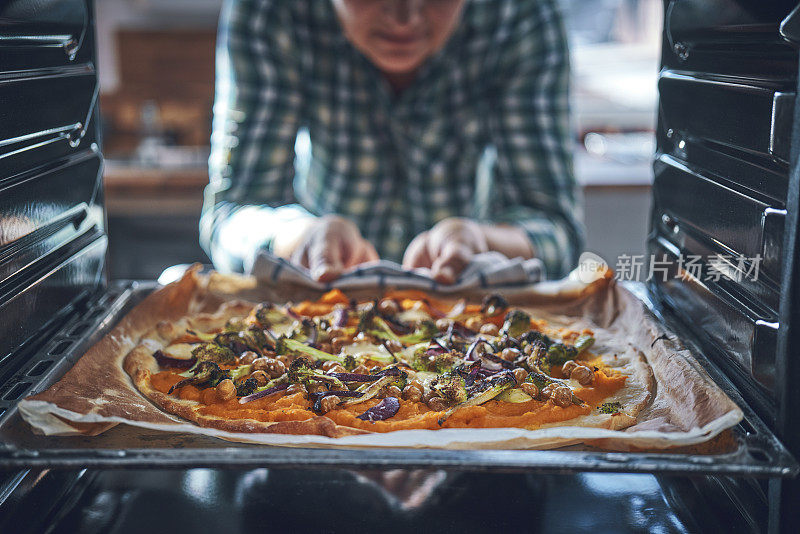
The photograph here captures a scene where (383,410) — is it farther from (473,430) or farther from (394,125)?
(394,125)

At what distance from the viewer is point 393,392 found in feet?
4.08

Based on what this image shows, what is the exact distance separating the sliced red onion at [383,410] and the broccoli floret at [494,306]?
501 millimetres

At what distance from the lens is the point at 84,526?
1046mm

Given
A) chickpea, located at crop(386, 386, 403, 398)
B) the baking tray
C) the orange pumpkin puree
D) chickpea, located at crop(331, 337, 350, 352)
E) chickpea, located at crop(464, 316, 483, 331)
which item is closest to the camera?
the baking tray

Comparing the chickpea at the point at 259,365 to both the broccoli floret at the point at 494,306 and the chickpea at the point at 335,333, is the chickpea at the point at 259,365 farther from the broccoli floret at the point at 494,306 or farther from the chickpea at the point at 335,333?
the broccoli floret at the point at 494,306

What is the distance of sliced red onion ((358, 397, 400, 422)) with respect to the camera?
115 centimetres

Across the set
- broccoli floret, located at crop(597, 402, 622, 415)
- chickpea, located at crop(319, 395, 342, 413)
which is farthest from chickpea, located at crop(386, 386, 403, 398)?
broccoli floret, located at crop(597, 402, 622, 415)

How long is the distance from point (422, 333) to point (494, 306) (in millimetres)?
192

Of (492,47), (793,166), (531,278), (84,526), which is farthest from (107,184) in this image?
(793,166)

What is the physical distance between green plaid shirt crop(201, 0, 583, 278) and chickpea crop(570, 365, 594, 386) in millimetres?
930

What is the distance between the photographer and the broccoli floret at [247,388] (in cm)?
124

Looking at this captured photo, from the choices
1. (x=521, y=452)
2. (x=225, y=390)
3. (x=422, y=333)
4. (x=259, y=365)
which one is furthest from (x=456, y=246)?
(x=521, y=452)

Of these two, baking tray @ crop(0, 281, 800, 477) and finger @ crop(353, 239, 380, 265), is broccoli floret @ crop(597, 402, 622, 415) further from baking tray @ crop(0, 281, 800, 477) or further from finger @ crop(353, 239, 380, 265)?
finger @ crop(353, 239, 380, 265)

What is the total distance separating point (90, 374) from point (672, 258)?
3.42 feet
